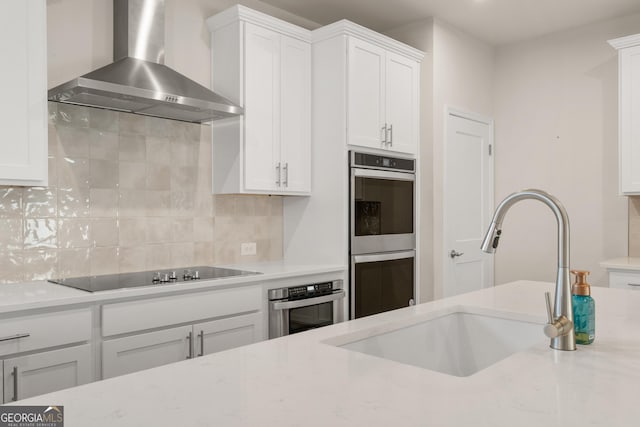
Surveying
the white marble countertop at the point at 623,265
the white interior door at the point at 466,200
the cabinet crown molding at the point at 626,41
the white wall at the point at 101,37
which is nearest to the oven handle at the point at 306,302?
the white interior door at the point at 466,200

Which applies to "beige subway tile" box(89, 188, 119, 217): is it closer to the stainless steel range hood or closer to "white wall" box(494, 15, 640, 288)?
the stainless steel range hood

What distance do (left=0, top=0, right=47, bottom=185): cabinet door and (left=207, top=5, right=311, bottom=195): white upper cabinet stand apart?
1123 mm

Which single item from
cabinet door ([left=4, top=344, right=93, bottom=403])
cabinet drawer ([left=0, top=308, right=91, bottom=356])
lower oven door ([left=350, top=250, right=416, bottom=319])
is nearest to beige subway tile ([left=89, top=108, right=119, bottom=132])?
cabinet drawer ([left=0, top=308, right=91, bottom=356])

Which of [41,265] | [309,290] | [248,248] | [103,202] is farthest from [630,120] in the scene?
[41,265]

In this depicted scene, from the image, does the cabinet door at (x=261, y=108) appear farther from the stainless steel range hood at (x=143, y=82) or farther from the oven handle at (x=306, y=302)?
the oven handle at (x=306, y=302)

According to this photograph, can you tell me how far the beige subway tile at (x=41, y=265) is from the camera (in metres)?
2.52

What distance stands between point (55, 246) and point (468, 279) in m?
3.24

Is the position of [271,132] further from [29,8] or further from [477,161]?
[477,161]

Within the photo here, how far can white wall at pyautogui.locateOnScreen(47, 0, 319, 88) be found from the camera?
2635 mm

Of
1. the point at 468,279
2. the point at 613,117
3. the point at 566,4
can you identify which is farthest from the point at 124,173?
the point at 613,117

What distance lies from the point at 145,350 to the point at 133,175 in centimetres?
109

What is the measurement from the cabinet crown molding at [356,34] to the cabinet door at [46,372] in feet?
7.90

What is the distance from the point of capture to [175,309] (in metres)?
2.40

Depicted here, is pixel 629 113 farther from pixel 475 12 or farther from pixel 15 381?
pixel 15 381
